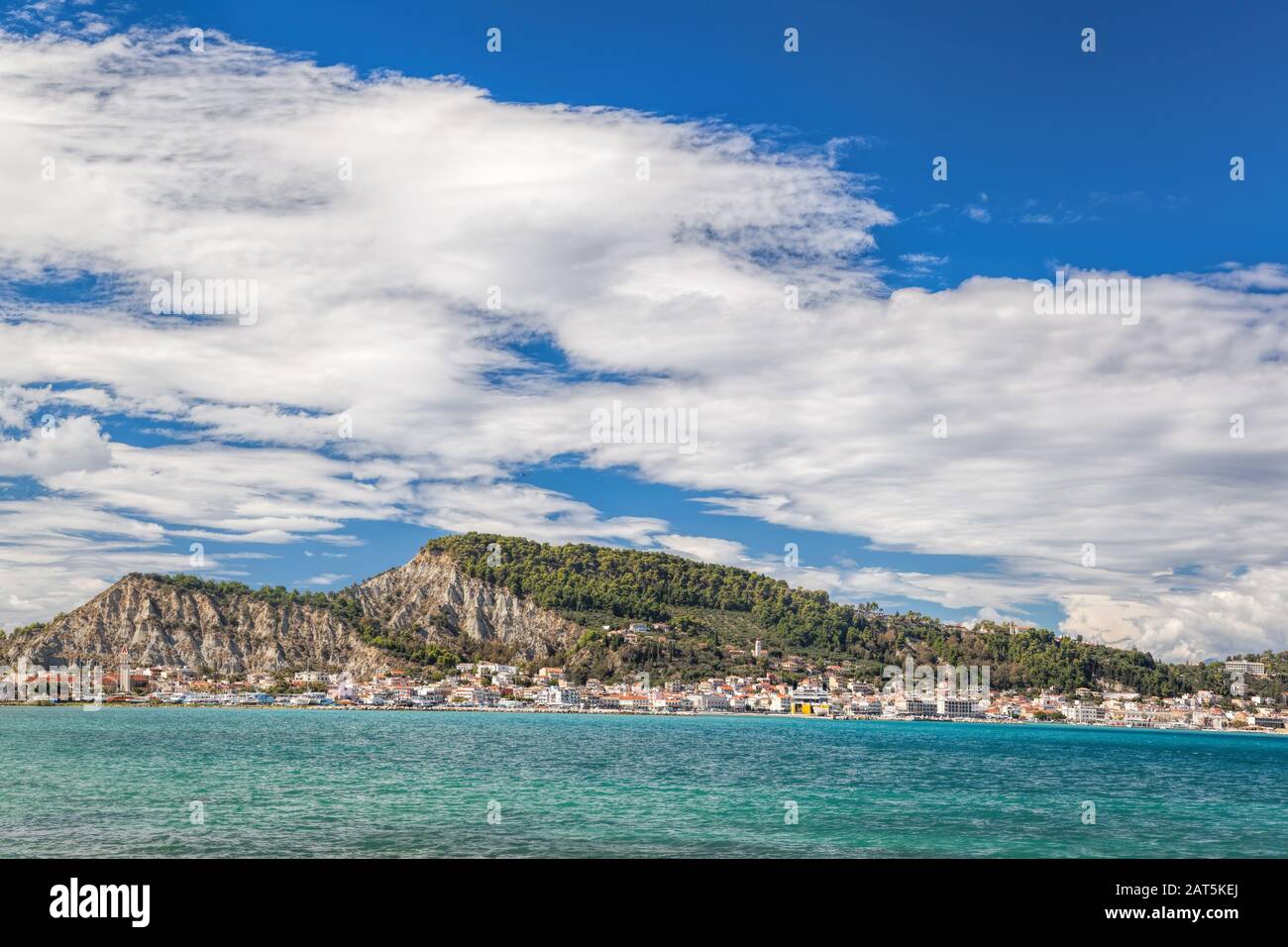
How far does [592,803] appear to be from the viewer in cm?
3941

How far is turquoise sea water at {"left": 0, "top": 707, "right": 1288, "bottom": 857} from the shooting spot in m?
29.2

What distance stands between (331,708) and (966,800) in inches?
6339

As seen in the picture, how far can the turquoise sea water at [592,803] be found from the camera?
29.2 m

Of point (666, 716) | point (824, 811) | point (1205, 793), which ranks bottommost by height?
point (666, 716)

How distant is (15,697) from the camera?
188 metres

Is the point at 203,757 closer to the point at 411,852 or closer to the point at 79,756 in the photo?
the point at 79,756
